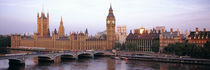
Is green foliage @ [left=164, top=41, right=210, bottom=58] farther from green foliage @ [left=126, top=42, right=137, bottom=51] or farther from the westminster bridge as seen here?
the westminster bridge

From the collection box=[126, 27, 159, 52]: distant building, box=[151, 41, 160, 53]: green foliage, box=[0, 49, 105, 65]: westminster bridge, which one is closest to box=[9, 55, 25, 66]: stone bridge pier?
box=[0, 49, 105, 65]: westminster bridge

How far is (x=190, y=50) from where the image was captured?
221ft

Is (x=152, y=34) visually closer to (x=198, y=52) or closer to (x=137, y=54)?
(x=137, y=54)

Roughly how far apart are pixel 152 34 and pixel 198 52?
28754 mm

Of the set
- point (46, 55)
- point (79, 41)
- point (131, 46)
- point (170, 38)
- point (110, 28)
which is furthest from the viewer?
point (110, 28)

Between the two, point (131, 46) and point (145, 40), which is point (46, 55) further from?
point (145, 40)

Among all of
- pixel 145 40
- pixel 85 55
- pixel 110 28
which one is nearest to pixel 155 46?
pixel 145 40

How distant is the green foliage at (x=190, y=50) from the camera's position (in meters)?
63.2

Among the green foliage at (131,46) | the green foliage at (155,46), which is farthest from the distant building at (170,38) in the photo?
the green foliage at (131,46)

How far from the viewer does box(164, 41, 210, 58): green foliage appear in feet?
207

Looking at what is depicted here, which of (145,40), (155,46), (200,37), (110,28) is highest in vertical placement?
(110,28)

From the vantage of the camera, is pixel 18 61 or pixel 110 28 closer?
pixel 18 61

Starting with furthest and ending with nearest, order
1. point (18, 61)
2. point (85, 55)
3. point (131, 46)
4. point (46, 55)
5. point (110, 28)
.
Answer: point (110, 28) < point (131, 46) < point (85, 55) < point (46, 55) < point (18, 61)

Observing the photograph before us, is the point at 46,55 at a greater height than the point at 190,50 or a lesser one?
lesser
